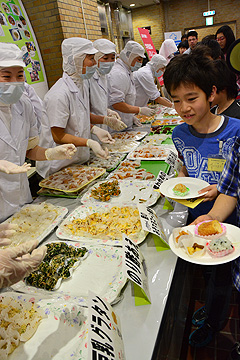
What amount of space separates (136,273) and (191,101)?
0.95 metres

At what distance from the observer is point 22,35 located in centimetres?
374

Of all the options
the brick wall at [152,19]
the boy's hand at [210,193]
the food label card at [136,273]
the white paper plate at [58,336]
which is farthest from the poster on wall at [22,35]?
the brick wall at [152,19]

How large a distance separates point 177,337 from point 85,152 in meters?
1.78

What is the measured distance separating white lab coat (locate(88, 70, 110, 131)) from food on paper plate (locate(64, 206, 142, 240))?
1818mm

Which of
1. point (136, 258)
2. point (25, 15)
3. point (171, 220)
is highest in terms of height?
point (25, 15)

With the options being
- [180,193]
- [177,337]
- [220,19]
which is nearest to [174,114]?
[180,193]

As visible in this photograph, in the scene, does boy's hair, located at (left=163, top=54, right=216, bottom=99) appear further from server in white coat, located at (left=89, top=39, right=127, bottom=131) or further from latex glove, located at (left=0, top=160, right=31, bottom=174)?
server in white coat, located at (left=89, top=39, right=127, bottom=131)

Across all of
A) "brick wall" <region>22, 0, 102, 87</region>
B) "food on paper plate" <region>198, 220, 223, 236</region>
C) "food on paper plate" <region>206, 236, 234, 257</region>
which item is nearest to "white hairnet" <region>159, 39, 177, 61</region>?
"brick wall" <region>22, 0, 102, 87</region>

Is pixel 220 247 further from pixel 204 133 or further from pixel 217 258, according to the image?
pixel 204 133

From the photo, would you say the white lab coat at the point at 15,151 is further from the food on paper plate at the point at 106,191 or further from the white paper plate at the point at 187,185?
the white paper plate at the point at 187,185

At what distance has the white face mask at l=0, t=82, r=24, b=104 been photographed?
1682 millimetres

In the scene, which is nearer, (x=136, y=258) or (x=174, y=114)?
(x=136, y=258)

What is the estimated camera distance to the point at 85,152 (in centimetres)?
261

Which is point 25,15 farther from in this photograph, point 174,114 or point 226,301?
point 226,301
